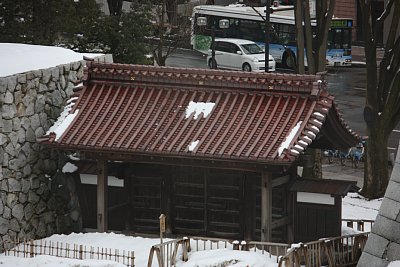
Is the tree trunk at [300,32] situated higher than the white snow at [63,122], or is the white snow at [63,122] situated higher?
the tree trunk at [300,32]

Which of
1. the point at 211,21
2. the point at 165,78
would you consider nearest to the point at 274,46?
the point at 211,21

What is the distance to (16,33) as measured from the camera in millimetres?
32500

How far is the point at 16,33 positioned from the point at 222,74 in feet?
45.2

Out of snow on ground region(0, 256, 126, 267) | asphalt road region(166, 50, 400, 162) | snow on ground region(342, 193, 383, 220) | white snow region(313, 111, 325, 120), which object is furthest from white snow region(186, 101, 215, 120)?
asphalt road region(166, 50, 400, 162)

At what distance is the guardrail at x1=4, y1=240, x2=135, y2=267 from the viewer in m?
19.2

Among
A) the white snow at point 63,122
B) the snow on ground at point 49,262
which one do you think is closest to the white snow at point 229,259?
the snow on ground at point 49,262

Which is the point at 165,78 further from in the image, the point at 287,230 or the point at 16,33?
the point at 16,33

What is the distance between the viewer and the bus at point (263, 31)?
52062 mm

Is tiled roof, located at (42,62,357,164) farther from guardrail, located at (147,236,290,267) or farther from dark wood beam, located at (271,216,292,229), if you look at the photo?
dark wood beam, located at (271,216,292,229)

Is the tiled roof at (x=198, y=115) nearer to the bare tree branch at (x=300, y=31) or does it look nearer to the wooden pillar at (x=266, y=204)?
the wooden pillar at (x=266, y=204)

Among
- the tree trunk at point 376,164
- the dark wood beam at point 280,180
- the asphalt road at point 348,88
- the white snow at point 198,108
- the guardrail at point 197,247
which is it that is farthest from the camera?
the asphalt road at point 348,88

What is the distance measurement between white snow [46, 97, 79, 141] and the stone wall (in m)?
0.60

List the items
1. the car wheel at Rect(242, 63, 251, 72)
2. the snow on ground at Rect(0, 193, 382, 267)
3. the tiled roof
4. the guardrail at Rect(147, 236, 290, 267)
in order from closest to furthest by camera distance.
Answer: the snow on ground at Rect(0, 193, 382, 267) → the guardrail at Rect(147, 236, 290, 267) → the tiled roof → the car wheel at Rect(242, 63, 251, 72)

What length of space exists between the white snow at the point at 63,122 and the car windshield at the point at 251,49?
30.0 m
